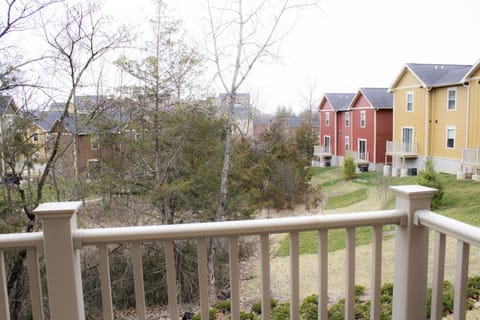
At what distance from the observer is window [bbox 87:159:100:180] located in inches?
153

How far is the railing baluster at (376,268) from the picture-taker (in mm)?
1348

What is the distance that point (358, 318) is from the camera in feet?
7.66

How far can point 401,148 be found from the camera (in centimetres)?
265

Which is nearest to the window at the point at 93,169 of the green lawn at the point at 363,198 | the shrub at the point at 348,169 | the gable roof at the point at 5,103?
the gable roof at the point at 5,103

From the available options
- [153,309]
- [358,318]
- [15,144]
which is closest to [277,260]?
[358,318]

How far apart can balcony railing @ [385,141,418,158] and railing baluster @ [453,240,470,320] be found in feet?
4.64

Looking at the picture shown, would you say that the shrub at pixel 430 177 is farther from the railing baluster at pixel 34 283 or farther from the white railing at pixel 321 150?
the railing baluster at pixel 34 283

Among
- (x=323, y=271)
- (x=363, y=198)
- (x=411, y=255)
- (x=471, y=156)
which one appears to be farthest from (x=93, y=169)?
(x=471, y=156)

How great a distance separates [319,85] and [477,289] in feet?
6.61

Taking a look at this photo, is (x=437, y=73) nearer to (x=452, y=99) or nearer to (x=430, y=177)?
(x=452, y=99)

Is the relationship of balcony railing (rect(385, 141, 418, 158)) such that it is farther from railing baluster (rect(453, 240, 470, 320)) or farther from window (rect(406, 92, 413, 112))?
railing baluster (rect(453, 240, 470, 320))

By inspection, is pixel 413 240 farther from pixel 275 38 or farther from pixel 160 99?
pixel 160 99

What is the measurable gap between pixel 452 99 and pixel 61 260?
2.43m

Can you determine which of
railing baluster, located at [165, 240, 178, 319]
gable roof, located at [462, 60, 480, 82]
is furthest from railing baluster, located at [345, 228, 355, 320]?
gable roof, located at [462, 60, 480, 82]
